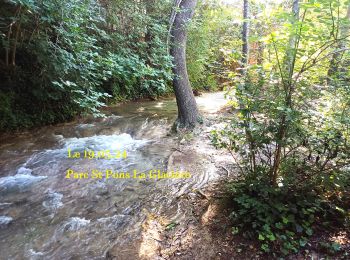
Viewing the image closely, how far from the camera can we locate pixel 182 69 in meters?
7.54

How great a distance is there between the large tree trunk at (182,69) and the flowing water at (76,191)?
745 mm

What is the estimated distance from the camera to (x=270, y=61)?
2.91 metres

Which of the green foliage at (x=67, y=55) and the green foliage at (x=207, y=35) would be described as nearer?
the green foliage at (x=67, y=55)

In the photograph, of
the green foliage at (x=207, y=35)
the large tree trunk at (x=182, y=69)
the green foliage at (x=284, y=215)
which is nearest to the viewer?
the green foliage at (x=284, y=215)

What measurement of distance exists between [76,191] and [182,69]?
4.60 metres

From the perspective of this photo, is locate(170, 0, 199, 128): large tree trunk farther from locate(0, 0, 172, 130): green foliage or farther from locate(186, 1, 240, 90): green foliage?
locate(186, 1, 240, 90): green foliage

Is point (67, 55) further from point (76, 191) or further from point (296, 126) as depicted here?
point (296, 126)

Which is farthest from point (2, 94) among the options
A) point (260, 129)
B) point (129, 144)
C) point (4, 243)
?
point (260, 129)

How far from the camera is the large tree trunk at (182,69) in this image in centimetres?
738

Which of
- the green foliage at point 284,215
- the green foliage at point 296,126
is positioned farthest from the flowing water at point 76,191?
the green foliage at point 296,126

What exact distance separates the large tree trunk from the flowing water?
0.75m

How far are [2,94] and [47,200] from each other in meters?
3.82

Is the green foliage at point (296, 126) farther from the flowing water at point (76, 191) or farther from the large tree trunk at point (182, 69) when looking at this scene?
the large tree trunk at point (182, 69)

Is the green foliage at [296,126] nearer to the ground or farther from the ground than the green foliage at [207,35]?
nearer to the ground
